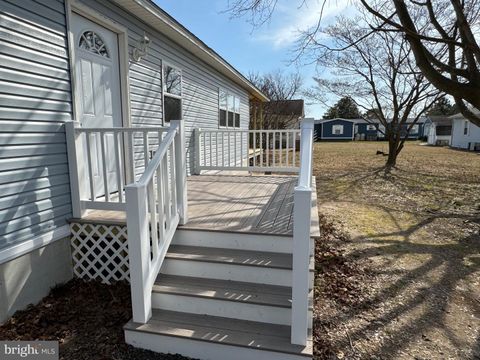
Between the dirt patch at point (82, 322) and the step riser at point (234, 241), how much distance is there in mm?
776

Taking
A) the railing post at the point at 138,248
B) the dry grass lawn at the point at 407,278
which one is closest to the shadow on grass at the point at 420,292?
the dry grass lawn at the point at 407,278

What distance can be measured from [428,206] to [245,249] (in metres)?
5.71

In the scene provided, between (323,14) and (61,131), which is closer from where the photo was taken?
(61,131)

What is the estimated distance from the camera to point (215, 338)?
223 cm

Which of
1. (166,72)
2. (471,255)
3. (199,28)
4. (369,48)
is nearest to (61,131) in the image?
(166,72)

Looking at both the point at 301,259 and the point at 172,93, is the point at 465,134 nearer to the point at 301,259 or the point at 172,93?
the point at 172,93

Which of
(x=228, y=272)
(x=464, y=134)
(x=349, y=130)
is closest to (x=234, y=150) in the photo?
(x=228, y=272)

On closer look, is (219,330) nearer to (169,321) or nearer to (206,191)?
(169,321)

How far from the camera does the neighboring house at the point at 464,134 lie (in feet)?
75.2

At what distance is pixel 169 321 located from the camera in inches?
95.9

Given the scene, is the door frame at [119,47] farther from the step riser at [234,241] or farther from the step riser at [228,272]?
the step riser at [228,272]

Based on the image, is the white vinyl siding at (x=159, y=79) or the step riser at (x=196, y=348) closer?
the step riser at (x=196, y=348)

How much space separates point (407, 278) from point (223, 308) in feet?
7.58

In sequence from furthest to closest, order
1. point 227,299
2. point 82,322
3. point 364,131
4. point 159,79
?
1. point 364,131
2. point 159,79
3. point 82,322
4. point 227,299
